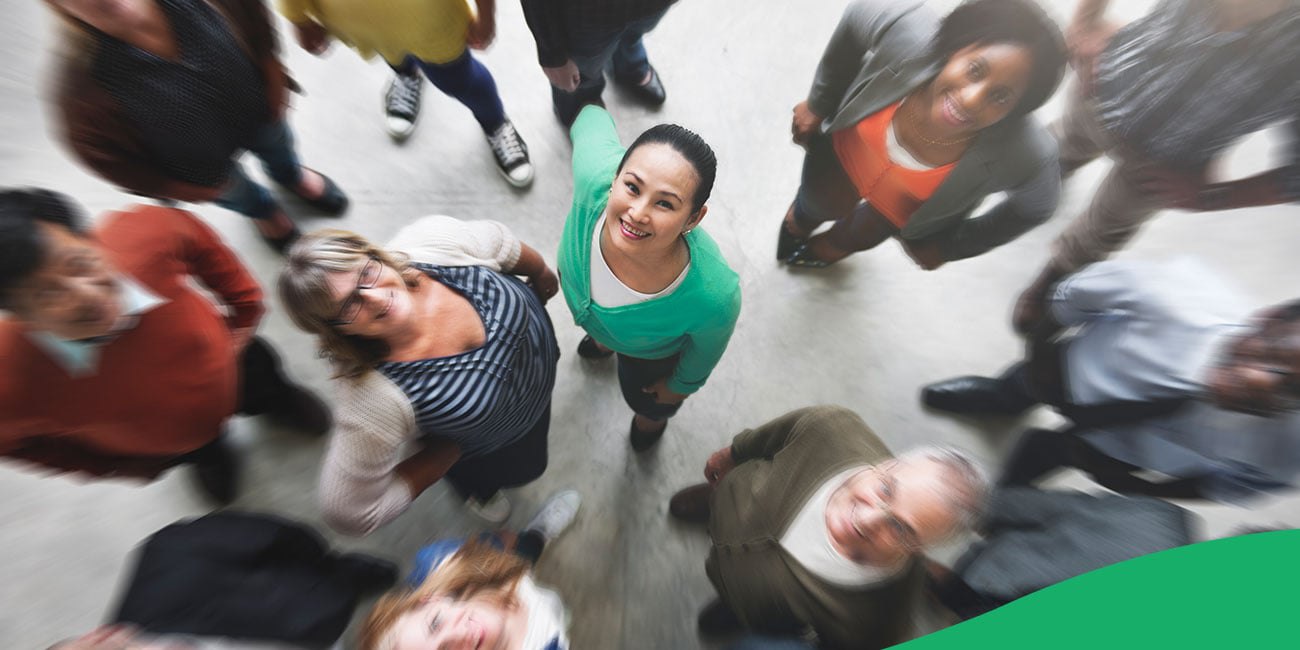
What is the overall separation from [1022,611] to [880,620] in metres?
0.61

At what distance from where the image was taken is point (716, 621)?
5.71 feet

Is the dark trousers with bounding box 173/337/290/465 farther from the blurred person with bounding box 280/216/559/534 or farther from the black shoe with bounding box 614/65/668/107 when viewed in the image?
the black shoe with bounding box 614/65/668/107

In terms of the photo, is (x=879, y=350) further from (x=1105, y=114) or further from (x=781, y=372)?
(x=1105, y=114)

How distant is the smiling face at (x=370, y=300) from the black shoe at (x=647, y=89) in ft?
6.10

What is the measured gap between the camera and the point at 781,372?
2.29 meters

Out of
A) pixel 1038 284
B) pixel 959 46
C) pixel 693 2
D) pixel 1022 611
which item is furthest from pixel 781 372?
pixel 693 2


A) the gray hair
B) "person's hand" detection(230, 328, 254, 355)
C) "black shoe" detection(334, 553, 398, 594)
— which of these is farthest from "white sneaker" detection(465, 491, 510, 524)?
the gray hair

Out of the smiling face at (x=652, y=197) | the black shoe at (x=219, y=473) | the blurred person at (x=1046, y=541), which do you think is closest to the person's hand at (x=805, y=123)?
the smiling face at (x=652, y=197)

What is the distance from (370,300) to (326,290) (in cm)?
8

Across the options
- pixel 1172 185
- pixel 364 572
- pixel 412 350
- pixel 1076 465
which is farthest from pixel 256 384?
pixel 1172 185

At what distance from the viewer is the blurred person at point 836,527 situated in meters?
1.03

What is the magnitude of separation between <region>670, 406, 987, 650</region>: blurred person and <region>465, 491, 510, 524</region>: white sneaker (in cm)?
91

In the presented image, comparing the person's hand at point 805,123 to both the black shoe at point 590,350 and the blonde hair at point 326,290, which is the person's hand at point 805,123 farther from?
the blonde hair at point 326,290

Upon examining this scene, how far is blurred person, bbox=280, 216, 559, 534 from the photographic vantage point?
103 centimetres
